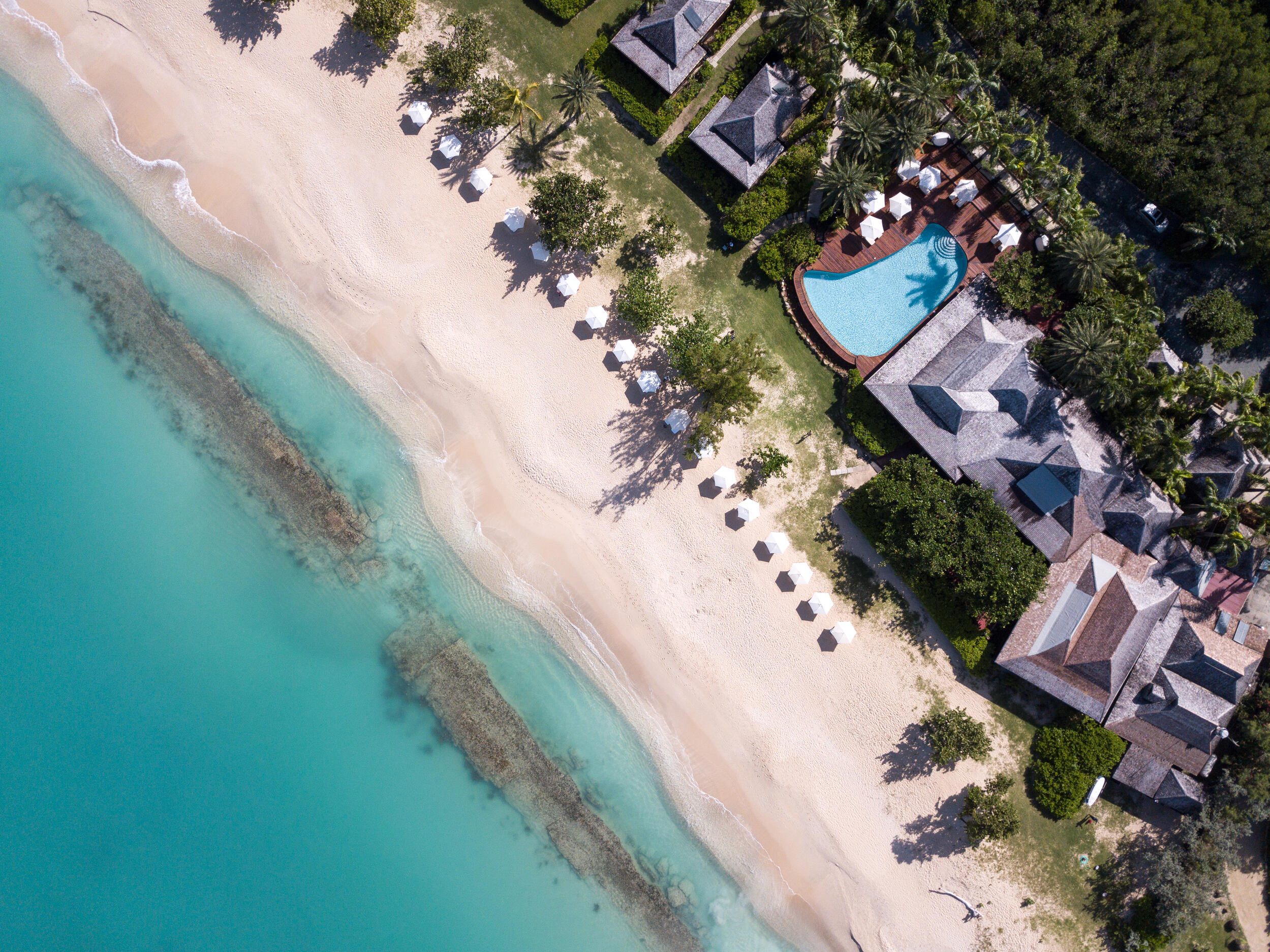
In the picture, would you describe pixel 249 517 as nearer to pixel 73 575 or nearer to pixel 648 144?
pixel 73 575

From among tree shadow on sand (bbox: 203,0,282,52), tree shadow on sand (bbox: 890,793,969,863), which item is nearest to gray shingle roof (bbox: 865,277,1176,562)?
tree shadow on sand (bbox: 890,793,969,863)

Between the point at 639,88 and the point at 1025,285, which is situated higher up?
the point at 1025,285

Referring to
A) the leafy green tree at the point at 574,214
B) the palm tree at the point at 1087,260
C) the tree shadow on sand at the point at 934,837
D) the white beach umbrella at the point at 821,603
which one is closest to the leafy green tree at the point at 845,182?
the palm tree at the point at 1087,260

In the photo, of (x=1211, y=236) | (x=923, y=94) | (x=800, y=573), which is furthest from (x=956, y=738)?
(x=923, y=94)

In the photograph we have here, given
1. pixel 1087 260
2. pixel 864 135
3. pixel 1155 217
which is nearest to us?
pixel 1087 260

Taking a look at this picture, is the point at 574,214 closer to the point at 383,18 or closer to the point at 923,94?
the point at 383,18

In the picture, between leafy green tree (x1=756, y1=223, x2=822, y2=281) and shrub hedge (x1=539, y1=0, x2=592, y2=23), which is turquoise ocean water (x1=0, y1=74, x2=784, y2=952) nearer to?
leafy green tree (x1=756, y1=223, x2=822, y2=281)

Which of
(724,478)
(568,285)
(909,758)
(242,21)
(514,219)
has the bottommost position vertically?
(909,758)
